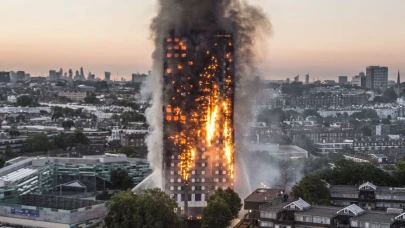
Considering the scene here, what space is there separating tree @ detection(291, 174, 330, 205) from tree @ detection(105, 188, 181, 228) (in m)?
5.13

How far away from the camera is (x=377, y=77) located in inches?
5177

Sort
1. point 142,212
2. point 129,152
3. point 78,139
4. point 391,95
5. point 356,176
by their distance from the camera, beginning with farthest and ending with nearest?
point 391,95, point 78,139, point 129,152, point 356,176, point 142,212

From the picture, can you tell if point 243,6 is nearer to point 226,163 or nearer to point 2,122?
point 226,163

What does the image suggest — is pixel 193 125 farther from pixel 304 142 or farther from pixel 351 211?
Answer: pixel 304 142

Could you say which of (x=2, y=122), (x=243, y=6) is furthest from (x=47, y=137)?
(x=243, y=6)

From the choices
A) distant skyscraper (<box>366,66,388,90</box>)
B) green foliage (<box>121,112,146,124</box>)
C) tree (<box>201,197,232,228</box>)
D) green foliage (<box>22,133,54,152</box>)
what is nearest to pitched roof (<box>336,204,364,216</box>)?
tree (<box>201,197,232,228</box>)

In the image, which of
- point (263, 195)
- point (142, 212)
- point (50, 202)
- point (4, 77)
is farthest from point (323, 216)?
point (4, 77)

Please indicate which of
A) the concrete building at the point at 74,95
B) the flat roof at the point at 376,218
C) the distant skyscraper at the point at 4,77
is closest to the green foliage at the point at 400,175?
the flat roof at the point at 376,218

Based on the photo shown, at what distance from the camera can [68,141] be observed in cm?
5959

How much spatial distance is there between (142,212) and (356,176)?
11.7m

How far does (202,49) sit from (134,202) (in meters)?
8.29

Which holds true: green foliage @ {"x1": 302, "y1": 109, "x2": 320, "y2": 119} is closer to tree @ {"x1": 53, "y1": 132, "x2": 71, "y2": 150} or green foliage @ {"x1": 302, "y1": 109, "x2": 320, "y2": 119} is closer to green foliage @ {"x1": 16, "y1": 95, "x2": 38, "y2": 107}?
tree @ {"x1": 53, "y1": 132, "x2": 71, "y2": 150}

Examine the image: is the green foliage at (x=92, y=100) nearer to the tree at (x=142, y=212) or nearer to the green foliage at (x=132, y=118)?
the green foliage at (x=132, y=118)

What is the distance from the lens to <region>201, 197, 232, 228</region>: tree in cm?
2736
